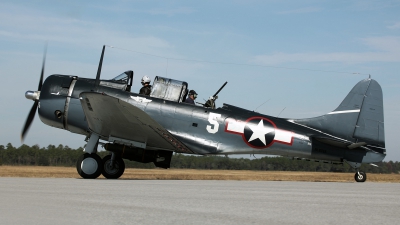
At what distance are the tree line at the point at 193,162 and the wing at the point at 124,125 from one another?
17.0 meters

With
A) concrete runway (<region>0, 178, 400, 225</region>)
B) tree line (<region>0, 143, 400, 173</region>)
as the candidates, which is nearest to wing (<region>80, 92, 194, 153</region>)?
concrete runway (<region>0, 178, 400, 225</region>)

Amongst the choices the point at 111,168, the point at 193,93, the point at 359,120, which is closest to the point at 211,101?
the point at 193,93

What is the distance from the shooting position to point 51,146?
38438 mm

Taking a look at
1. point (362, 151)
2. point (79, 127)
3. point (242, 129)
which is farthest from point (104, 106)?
point (362, 151)

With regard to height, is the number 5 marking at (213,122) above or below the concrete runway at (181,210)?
above

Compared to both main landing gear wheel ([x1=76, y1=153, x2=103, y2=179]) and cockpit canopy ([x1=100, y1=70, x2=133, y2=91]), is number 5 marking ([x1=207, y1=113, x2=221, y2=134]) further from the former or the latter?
main landing gear wheel ([x1=76, y1=153, x2=103, y2=179])

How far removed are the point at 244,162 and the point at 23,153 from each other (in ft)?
53.9

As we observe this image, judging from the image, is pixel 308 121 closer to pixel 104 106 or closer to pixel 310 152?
pixel 310 152

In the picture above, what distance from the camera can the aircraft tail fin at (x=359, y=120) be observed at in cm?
1446

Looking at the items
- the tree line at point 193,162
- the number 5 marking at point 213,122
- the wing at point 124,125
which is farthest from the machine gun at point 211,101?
the tree line at point 193,162

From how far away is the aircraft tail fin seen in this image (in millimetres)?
14461

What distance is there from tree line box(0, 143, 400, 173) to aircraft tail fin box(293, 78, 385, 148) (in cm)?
1638

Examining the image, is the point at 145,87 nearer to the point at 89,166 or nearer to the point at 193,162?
the point at 89,166

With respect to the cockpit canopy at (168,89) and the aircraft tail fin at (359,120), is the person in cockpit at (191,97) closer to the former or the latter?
the cockpit canopy at (168,89)
